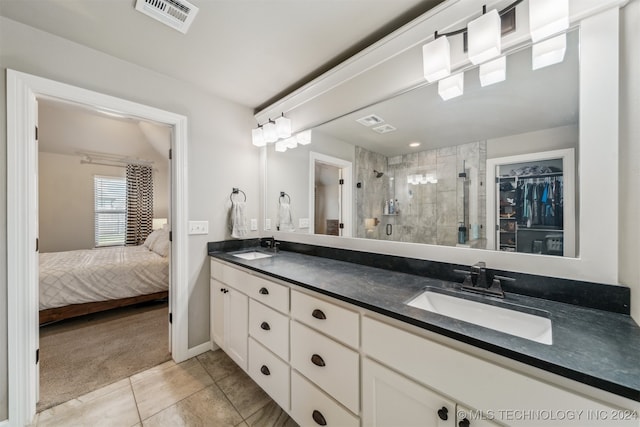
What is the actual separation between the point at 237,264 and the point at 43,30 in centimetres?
189

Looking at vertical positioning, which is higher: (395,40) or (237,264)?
(395,40)

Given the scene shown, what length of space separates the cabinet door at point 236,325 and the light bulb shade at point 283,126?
55.9 inches

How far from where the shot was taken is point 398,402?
34.9 inches

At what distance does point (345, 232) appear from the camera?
1.87m

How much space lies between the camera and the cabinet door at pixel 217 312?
6.49ft

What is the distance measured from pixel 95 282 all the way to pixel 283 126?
9.04 feet

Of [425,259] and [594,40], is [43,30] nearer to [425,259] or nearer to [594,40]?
[425,259]

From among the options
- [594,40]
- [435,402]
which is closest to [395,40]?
[594,40]

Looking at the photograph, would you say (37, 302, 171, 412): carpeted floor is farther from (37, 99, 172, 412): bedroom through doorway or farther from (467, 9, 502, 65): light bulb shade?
(467, 9, 502, 65): light bulb shade

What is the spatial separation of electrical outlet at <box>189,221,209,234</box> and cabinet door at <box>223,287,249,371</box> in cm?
59

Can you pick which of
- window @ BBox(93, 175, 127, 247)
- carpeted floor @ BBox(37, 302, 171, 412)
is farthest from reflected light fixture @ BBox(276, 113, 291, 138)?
window @ BBox(93, 175, 127, 247)

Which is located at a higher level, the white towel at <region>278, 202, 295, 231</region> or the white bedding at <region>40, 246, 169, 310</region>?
the white towel at <region>278, 202, 295, 231</region>

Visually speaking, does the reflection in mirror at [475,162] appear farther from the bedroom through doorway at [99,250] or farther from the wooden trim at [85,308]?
the wooden trim at [85,308]

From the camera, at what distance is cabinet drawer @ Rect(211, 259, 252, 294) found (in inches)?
66.6
